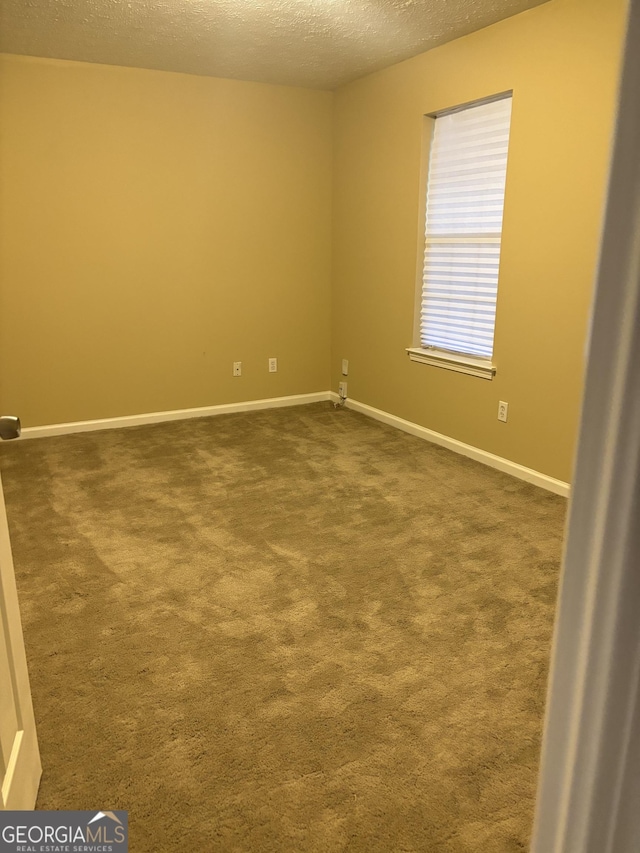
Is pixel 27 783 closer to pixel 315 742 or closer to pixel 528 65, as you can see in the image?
pixel 315 742

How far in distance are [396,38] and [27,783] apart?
3863 millimetres

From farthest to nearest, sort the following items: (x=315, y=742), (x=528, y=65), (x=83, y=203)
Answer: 1. (x=83, y=203)
2. (x=528, y=65)
3. (x=315, y=742)

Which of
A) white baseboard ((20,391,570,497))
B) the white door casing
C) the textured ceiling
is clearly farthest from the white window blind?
the white door casing

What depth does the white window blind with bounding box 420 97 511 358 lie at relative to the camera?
354cm

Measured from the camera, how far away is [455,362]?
12.9 ft

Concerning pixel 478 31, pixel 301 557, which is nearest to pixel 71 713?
pixel 301 557

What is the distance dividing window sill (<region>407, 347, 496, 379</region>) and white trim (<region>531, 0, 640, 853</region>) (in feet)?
10.4

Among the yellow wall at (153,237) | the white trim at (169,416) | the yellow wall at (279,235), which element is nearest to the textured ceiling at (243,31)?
the yellow wall at (279,235)

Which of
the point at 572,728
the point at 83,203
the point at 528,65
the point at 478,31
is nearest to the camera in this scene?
the point at 572,728

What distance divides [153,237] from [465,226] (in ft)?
7.15

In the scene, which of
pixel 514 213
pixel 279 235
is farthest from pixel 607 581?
pixel 279 235

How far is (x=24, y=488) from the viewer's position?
3.37 meters

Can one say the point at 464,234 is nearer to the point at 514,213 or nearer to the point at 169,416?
the point at 514,213

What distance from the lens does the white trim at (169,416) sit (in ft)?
14.2
